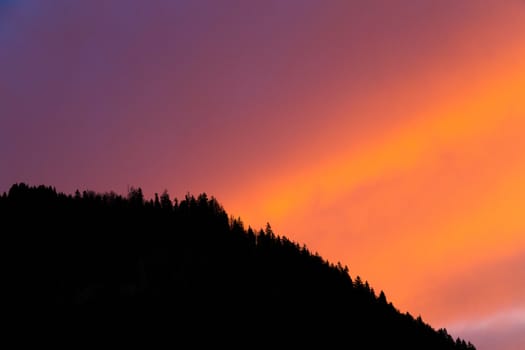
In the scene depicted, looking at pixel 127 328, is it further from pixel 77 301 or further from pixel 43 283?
pixel 43 283

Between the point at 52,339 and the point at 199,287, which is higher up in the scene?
the point at 199,287

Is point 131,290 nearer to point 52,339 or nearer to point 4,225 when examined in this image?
point 52,339

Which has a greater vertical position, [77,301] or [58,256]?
[58,256]

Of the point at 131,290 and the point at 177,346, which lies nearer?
the point at 177,346

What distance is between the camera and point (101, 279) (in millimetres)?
177250

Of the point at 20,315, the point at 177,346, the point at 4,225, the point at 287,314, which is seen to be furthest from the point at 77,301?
the point at 287,314

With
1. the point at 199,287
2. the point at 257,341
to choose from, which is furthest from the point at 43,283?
the point at 257,341

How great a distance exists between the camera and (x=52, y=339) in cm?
15475

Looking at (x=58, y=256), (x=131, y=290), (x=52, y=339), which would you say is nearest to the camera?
(x=52, y=339)

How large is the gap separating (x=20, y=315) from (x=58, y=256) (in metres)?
23.1

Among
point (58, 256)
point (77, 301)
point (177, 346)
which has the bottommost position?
point (177, 346)

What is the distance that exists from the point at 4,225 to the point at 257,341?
67.1 metres

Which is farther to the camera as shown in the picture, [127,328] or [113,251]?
[113,251]

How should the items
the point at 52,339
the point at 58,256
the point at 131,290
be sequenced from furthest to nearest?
the point at 58,256 → the point at 131,290 → the point at 52,339
